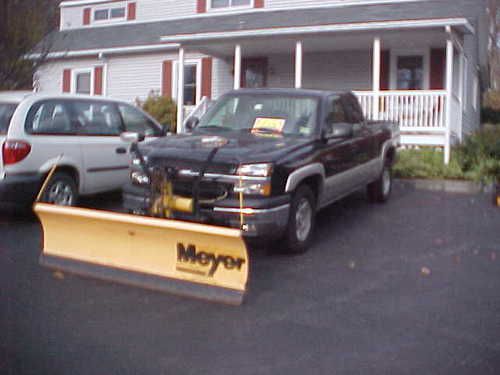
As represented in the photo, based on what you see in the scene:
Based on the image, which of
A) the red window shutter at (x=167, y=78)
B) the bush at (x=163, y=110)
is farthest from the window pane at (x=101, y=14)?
the bush at (x=163, y=110)

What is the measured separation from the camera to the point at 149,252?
5.28m

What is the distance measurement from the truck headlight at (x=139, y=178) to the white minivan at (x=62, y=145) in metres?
1.57

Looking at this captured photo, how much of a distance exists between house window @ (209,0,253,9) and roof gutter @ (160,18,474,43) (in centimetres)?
442

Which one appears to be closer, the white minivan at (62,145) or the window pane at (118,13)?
the white minivan at (62,145)

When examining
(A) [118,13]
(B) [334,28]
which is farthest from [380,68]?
(A) [118,13]

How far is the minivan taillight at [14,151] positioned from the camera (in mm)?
7119

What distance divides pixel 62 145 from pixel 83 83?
50.4 feet

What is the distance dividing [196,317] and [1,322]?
1.47m

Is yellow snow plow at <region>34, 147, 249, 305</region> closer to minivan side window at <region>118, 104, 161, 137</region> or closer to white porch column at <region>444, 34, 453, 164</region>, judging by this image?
minivan side window at <region>118, 104, 161, 137</region>

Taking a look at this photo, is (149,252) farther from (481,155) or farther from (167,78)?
(167,78)

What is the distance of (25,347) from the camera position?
409 centimetres

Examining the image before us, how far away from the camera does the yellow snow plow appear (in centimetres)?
492

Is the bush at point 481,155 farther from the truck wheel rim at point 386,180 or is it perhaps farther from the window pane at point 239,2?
the window pane at point 239,2

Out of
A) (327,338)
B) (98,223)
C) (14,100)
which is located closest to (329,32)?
(14,100)
